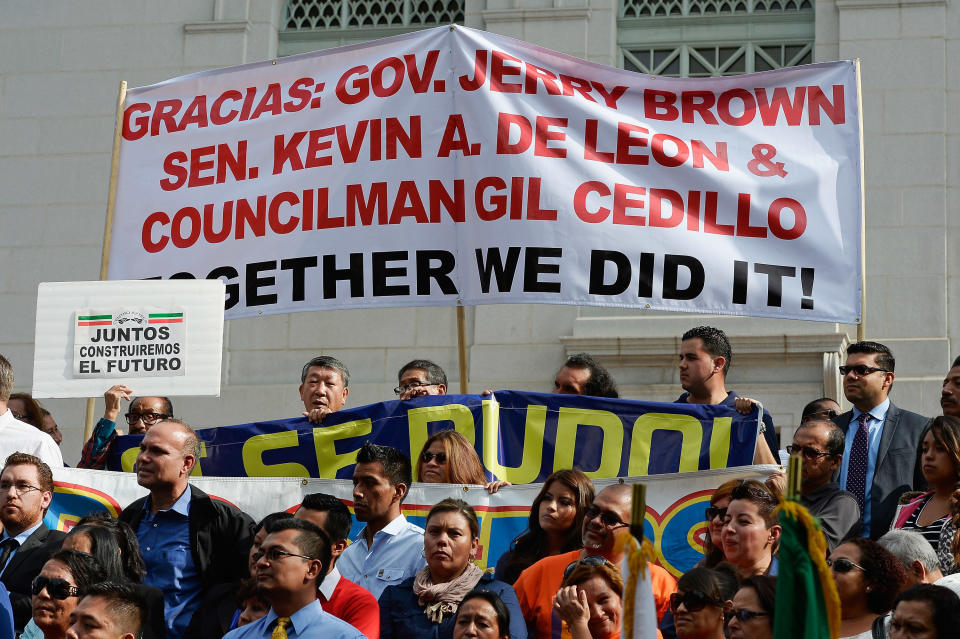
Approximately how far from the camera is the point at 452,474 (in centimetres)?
811

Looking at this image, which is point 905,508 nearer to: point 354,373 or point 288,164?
point 288,164

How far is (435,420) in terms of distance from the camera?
8641 millimetres

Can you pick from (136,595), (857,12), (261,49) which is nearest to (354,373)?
(261,49)

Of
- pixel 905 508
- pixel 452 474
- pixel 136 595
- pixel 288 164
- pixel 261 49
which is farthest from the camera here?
pixel 261 49

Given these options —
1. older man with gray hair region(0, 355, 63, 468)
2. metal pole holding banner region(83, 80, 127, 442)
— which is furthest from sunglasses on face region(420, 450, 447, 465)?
metal pole holding banner region(83, 80, 127, 442)

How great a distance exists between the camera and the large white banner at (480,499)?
7.98m

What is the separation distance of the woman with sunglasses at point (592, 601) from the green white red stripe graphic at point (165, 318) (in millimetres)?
3300

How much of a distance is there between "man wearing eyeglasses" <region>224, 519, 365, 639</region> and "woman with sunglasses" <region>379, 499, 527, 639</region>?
44 cm

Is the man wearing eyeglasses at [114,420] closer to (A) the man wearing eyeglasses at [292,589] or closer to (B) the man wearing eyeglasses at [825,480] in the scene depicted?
(A) the man wearing eyeglasses at [292,589]

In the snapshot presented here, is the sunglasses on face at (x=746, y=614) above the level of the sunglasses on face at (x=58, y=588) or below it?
above

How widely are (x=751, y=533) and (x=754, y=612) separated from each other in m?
1.09

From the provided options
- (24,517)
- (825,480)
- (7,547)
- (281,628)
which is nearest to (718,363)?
(825,480)

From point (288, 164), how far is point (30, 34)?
5.53 meters

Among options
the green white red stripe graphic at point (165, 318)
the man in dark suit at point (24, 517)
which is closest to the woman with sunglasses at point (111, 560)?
the man in dark suit at point (24, 517)
